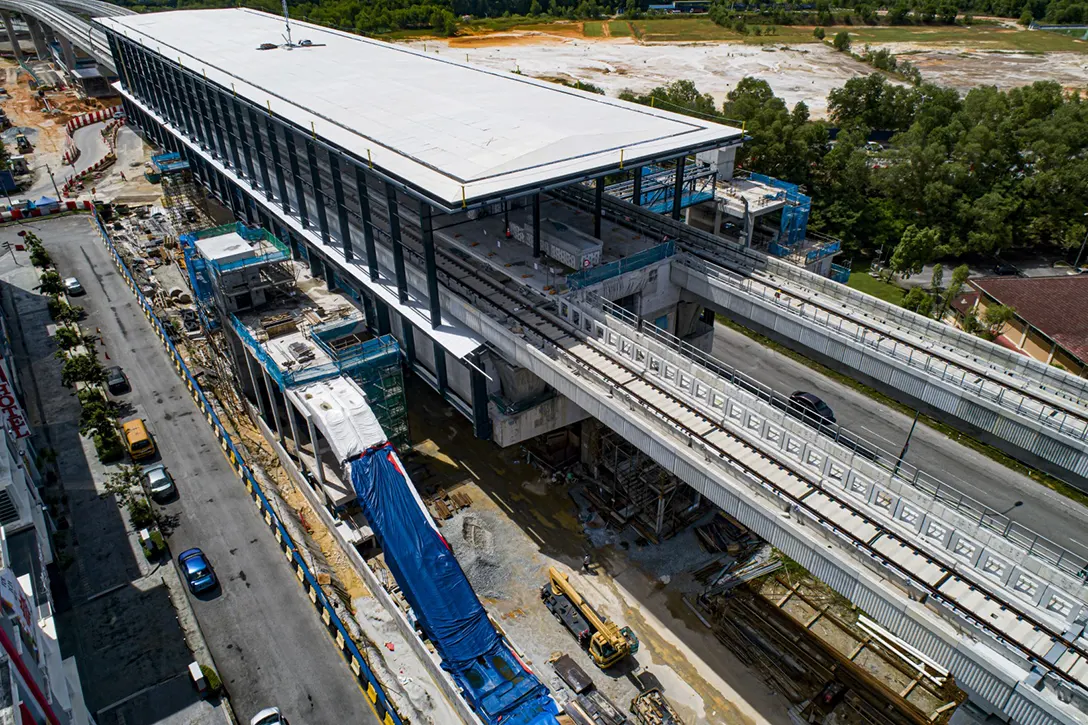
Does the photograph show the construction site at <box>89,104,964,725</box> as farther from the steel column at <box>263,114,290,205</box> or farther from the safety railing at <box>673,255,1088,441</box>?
the safety railing at <box>673,255,1088,441</box>

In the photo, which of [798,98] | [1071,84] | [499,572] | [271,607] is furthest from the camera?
[1071,84]

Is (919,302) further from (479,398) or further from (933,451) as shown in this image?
(479,398)

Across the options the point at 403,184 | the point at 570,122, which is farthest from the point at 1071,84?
the point at 403,184

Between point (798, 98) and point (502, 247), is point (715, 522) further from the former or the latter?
point (798, 98)

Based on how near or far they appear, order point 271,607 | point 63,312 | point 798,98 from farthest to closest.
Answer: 1. point 798,98
2. point 63,312
3. point 271,607

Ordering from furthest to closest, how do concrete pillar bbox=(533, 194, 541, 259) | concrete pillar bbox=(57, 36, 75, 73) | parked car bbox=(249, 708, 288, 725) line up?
concrete pillar bbox=(57, 36, 75, 73), concrete pillar bbox=(533, 194, 541, 259), parked car bbox=(249, 708, 288, 725)

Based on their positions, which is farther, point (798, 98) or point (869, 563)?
point (798, 98)

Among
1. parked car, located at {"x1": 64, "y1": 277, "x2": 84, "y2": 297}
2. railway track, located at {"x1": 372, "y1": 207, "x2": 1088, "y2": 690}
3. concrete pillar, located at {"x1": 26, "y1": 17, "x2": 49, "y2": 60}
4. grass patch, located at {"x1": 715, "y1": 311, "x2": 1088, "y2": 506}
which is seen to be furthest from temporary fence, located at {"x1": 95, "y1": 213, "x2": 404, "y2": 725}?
concrete pillar, located at {"x1": 26, "y1": 17, "x2": 49, "y2": 60}
